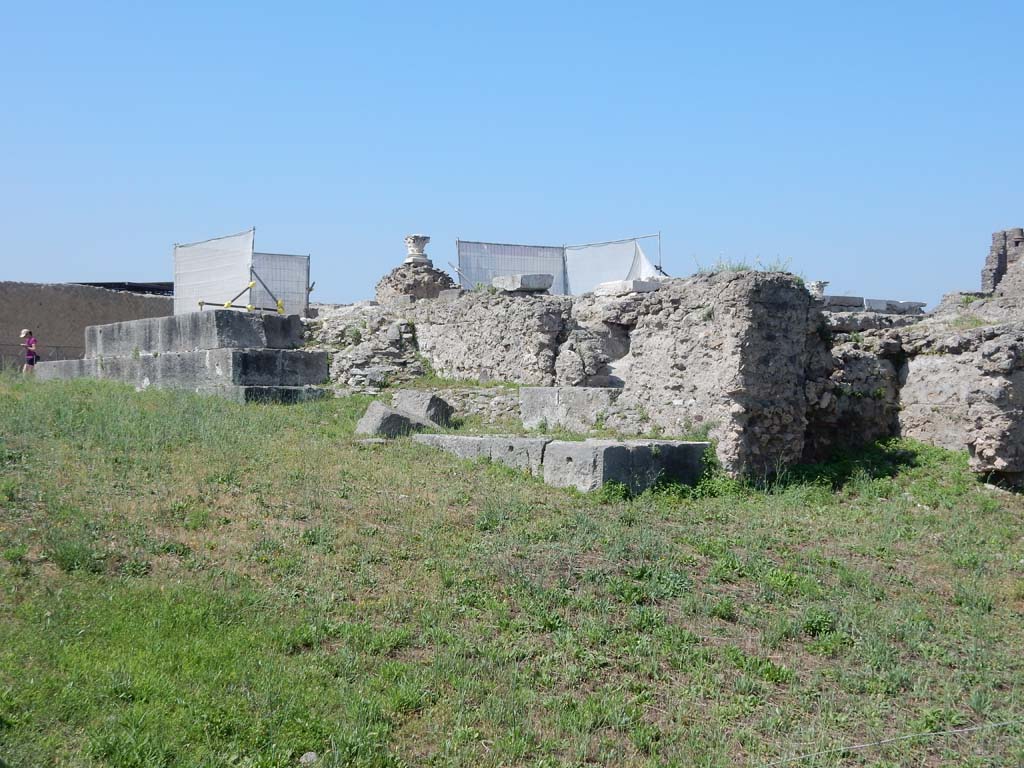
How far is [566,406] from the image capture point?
11516 mm

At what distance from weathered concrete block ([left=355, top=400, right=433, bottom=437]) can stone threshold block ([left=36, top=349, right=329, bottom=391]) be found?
9.62 feet

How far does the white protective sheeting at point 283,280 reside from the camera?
63.8 feet

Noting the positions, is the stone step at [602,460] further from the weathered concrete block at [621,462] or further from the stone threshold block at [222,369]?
the stone threshold block at [222,369]

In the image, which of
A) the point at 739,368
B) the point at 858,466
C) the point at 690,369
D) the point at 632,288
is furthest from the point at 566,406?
the point at 632,288

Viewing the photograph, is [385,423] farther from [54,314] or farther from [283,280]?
[54,314]

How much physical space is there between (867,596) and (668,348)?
430 cm

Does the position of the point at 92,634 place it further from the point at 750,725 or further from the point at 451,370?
the point at 451,370

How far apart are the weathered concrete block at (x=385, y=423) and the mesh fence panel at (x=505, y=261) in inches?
330

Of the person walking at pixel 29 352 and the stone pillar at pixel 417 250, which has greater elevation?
the stone pillar at pixel 417 250

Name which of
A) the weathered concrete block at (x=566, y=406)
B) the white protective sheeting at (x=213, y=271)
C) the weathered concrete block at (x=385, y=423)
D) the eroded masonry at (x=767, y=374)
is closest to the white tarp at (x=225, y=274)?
the white protective sheeting at (x=213, y=271)

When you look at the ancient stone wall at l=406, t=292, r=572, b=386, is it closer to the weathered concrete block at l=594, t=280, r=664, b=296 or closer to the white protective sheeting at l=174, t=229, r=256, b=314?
the weathered concrete block at l=594, t=280, r=664, b=296

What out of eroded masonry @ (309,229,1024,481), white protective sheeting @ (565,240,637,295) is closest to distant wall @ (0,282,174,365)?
white protective sheeting @ (565,240,637,295)

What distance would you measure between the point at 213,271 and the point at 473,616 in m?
14.9

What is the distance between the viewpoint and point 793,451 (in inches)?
396
